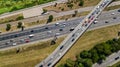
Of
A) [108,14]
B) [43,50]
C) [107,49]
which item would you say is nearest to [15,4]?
[43,50]

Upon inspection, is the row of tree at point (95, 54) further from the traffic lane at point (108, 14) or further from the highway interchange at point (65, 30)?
the traffic lane at point (108, 14)

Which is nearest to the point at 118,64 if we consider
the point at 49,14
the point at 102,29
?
the point at 102,29

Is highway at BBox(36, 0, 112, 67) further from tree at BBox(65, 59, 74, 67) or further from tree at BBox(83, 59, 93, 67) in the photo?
tree at BBox(83, 59, 93, 67)

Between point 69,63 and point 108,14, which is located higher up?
point 108,14

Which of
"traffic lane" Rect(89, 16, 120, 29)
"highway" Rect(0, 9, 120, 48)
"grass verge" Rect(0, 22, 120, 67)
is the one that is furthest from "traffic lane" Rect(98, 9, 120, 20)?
"grass verge" Rect(0, 22, 120, 67)

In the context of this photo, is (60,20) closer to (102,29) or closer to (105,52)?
(102,29)

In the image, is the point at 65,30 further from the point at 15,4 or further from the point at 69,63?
the point at 15,4
